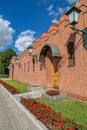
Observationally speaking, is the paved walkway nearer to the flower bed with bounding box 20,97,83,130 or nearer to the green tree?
the flower bed with bounding box 20,97,83,130

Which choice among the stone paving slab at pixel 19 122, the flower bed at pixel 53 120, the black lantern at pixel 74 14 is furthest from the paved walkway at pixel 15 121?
the black lantern at pixel 74 14

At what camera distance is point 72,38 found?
11.6 metres

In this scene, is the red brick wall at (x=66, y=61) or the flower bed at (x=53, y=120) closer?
the flower bed at (x=53, y=120)

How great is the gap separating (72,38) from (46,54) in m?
6.00

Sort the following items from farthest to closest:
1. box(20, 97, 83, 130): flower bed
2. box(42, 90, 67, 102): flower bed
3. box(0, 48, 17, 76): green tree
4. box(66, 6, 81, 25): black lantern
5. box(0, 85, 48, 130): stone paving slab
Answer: box(0, 48, 17, 76): green tree → box(42, 90, 67, 102): flower bed → box(66, 6, 81, 25): black lantern → box(0, 85, 48, 130): stone paving slab → box(20, 97, 83, 130): flower bed

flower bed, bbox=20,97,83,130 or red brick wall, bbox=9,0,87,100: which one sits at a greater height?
red brick wall, bbox=9,0,87,100

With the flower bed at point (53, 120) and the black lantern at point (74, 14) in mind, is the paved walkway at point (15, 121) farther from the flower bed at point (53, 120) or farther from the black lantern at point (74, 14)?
the black lantern at point (74, 14)

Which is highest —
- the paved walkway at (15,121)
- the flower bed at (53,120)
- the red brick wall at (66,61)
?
the red brick wall at (66,61)

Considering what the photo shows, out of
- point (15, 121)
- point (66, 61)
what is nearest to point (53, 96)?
point (66, 61)

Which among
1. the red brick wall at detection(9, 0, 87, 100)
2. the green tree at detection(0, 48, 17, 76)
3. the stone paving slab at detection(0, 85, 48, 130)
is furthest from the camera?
the green tree at detection(0, 48, 17, 76)

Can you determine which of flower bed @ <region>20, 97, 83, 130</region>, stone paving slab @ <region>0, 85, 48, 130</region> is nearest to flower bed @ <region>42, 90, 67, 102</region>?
flower bed @ <region>20, 97, 83, 130</region>

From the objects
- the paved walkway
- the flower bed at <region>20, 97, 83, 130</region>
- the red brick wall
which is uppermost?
the red brick wall

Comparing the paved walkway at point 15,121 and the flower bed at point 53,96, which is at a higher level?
the flower bed at point 53,96

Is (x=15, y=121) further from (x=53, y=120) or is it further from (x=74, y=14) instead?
(x=74, y=14)
